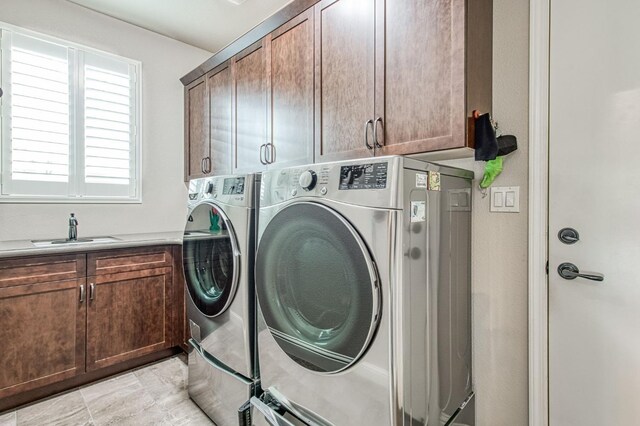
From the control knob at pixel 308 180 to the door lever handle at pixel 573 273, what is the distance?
3.52 feet

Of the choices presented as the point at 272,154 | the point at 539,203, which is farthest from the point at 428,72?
the point at 272,154

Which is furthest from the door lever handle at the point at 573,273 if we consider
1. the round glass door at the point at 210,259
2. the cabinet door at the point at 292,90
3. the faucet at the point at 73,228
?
the faucet at the point at 73,228

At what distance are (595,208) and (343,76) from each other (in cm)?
124

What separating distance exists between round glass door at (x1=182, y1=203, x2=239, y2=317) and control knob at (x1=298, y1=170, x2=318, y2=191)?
1.88 ft

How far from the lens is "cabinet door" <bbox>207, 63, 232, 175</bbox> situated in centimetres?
253

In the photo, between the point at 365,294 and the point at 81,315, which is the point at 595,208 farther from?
the point at 81,315

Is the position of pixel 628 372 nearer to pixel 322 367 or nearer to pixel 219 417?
pixel 322 367

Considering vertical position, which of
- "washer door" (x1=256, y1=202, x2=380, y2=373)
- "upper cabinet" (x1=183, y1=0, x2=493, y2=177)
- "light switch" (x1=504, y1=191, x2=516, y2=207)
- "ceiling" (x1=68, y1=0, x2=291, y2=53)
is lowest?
"washer door" (x1=256, y1=202, x2=380, y2=373)

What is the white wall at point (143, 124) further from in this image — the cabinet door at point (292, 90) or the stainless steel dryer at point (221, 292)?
the cabinet door at point (292, 90)

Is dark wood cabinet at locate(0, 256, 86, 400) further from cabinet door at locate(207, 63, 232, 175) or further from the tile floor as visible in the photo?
cabinet door at locate(207, 63, 232, 175)

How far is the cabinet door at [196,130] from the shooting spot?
284 cm

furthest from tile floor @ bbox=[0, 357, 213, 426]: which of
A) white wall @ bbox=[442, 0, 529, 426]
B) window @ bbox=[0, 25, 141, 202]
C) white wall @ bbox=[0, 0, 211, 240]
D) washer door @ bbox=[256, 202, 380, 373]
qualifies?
white wall @ bbox=[442, 0, 529, 426]

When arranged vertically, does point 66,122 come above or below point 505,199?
above

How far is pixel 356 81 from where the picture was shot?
1615 mm
